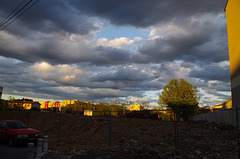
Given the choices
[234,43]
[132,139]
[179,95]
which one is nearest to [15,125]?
[132,139]

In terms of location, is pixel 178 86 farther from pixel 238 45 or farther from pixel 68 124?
pixel 68 124

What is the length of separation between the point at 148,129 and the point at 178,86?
76.7ft

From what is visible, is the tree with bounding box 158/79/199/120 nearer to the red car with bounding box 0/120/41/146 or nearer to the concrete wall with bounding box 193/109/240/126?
the concrete wall with bounding box 193/109/240/126

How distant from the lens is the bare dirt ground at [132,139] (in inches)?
412

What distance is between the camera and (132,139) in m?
14.5

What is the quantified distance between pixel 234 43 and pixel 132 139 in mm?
15922

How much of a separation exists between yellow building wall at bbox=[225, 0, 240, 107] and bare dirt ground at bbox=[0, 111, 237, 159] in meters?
6.35

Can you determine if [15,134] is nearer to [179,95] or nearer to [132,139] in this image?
[132,139]

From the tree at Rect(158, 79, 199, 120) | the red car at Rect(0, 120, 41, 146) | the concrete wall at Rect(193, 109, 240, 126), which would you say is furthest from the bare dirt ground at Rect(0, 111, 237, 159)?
the tree at Rect(158, 79, 199, 120)

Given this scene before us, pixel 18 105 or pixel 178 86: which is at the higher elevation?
pixel 178 86

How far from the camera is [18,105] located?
37750mm

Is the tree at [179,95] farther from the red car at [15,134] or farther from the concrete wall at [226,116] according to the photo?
the red car at [15,134]

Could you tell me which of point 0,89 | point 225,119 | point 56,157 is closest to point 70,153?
point 56,157

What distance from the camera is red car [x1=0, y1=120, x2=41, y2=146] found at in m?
13.1
